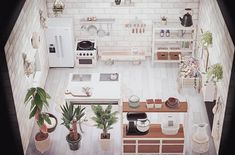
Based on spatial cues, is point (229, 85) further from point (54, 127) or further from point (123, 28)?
point (123, 28)

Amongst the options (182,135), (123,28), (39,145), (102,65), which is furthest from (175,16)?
Answer: (39,145)

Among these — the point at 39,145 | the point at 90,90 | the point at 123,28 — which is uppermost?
the point at 123,28

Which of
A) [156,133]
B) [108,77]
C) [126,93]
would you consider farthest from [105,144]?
[126,93]

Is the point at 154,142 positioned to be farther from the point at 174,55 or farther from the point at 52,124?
the point at 174,55

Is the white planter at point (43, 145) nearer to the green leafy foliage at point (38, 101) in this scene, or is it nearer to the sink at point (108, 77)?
the green leafy foliage at point (38, 101)

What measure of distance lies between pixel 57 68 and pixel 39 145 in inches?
155

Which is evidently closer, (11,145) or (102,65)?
(11,145)

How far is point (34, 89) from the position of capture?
1161 centimetres

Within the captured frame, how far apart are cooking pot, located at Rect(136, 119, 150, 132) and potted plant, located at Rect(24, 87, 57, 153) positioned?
81.6 inches

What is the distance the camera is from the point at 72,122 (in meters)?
11.8

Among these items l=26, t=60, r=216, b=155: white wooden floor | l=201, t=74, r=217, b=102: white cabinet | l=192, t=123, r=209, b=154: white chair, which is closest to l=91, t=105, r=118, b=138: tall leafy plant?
l=26, t=60, r=216, b=155: white wooden floor

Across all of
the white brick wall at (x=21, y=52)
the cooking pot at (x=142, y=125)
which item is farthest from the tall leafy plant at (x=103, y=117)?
the white brick wall at (x=21, y=52)

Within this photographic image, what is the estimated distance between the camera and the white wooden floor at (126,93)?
12398 millimetres

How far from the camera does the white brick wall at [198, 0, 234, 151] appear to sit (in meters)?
10.9
